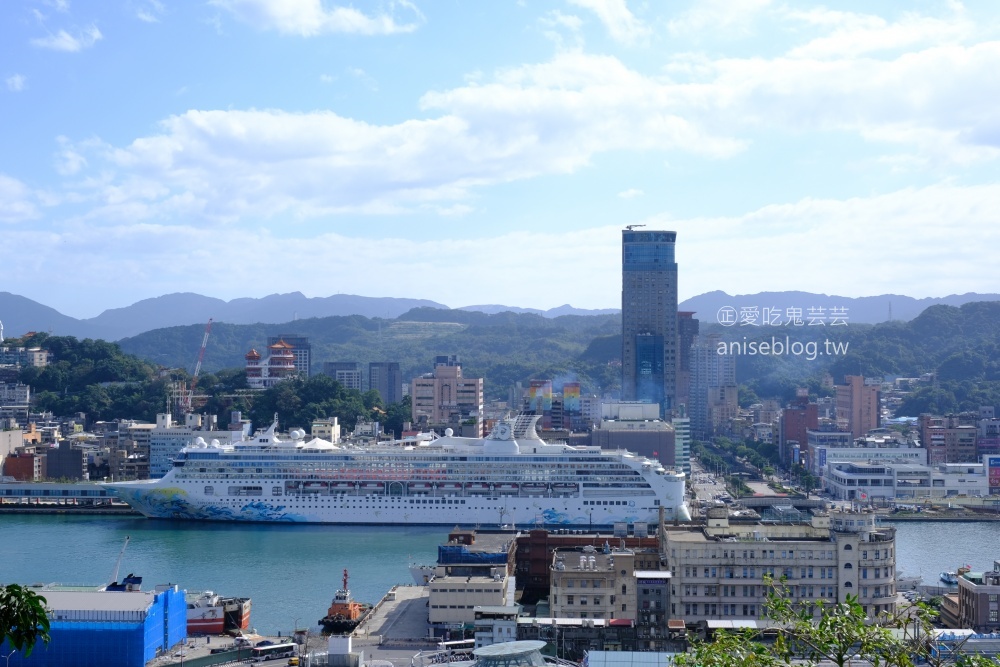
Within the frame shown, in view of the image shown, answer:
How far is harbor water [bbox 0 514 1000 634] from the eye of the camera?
16.8 metres

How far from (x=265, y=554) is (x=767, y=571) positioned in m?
10.1

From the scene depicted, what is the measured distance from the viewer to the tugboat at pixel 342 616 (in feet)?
43.8

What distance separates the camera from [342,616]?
13.6 meters

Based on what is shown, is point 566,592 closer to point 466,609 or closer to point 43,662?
point 466,609

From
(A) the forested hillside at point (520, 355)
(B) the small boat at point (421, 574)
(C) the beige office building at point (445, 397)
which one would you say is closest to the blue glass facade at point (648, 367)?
(A) the forested hillside at point (520, 355)

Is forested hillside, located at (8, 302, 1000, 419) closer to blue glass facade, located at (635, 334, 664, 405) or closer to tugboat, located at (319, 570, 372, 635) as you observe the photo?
blue glass facade, located at (635, 334, 664, 405)

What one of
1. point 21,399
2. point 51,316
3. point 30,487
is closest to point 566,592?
point 30,487

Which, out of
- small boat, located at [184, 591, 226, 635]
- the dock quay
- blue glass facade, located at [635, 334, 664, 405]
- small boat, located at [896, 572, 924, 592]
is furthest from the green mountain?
small boat, located at [184, 591, 226, 635]

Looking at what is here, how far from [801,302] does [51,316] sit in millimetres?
86296

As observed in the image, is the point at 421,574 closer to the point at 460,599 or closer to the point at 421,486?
the point at 460,599

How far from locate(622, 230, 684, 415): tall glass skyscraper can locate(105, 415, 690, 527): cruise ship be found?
20658 millimetres

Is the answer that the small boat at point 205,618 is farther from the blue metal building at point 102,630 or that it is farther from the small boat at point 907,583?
the small boat at point 907,583

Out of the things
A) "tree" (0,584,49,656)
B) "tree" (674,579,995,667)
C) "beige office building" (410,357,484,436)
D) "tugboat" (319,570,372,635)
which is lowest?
"tugboat" (319,570,372,635)

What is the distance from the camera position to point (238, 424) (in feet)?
112
